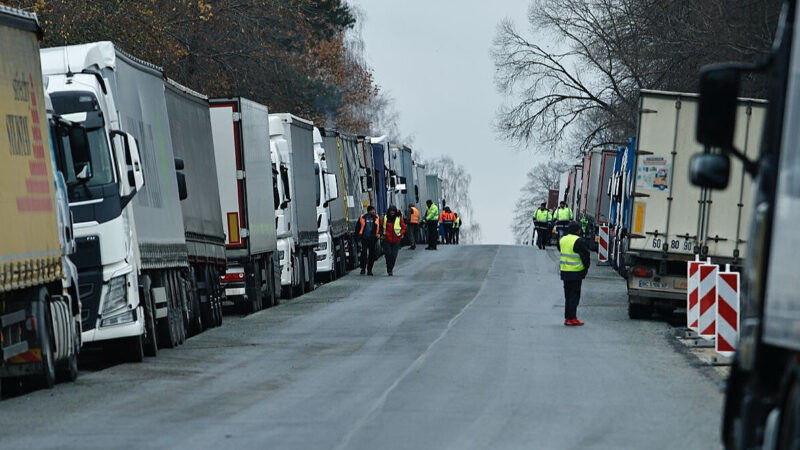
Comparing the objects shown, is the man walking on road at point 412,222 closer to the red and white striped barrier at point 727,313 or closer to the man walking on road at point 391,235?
the man walking on road at point 391,235

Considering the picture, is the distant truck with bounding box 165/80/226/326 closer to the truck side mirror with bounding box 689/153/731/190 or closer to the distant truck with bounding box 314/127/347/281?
the distant truck with bounding box 314/127/347/281

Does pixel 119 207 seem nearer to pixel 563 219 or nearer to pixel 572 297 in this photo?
pixel 572 297

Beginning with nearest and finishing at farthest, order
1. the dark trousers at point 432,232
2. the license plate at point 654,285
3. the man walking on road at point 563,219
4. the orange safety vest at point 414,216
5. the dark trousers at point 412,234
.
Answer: the license plate at point 654,285
the dark trousers at point 432,232
the man walking on road at point 563,219
the dark trousers at point 412,234
the orange safety vest at point 414,216

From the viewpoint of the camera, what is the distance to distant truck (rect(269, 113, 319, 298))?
3055cm

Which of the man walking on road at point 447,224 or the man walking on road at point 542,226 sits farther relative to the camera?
the man walking on road at point 447,224

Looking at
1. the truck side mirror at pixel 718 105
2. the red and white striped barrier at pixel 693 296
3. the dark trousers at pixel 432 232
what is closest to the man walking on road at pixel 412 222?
the dark trousers at pixel 432 232

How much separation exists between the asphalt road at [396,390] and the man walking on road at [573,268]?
32 cm

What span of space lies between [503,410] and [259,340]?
347 inches

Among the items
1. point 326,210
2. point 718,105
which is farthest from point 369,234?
point 718,105

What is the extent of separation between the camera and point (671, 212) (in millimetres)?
23750

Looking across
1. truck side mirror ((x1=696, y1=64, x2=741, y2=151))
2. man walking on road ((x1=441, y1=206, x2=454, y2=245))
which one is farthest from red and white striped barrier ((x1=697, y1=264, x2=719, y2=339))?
man walking on road ((x1=441, y1=206, x2=454, y2=245))

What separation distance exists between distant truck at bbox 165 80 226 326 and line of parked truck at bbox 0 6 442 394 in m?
0.04

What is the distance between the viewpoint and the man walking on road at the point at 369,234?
38.9m

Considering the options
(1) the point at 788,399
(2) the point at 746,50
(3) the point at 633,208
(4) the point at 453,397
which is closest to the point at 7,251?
(4) the point at 453,397
